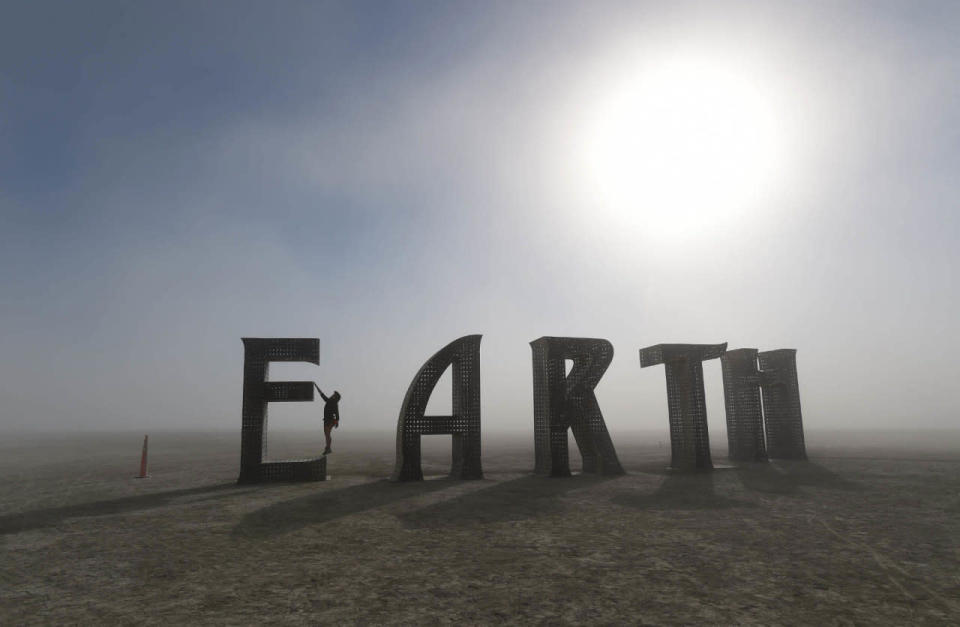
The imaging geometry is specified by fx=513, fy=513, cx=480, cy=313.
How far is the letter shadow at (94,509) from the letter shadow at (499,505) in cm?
601

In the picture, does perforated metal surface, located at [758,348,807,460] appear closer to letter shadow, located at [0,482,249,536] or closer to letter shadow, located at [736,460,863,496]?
letter shadow, located at [736,460,863,496]

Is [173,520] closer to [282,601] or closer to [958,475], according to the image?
[282,601]

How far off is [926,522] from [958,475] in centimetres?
971

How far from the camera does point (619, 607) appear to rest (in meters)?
5.30

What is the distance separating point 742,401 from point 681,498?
12077 millimetres

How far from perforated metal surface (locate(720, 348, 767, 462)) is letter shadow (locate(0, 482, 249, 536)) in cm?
1941

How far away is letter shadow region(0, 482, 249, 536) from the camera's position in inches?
373

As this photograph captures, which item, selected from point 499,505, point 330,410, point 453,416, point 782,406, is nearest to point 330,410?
point 330,410

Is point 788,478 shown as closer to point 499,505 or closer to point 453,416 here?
point 499,505

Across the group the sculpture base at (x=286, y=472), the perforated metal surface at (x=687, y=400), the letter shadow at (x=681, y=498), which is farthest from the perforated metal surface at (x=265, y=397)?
the perforated metal surface at (x=687, y=400)

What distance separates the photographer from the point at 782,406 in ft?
75.3

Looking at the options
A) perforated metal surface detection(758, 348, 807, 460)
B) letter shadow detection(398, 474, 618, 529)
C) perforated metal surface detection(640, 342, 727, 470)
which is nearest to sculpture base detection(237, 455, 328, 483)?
letter shadow detection(398, 474, 618, 529)

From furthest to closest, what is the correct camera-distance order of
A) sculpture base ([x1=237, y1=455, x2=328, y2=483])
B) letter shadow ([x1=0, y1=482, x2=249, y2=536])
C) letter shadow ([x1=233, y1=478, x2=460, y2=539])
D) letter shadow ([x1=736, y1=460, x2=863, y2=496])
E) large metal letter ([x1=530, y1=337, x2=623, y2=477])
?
large metal letter ([x1=530, y1=337, x2=623, y2=477])
sculpture base ([x1=237, y1=455, x2=328, y2=483])
letter shadow ([x1=736, y1=460, x2=863, y2=496])
letter shadow ([x1=0, y1=482, x2=249, y2=536])
letter shadow ([x1=233, y1=478, x2=460, y2=539])

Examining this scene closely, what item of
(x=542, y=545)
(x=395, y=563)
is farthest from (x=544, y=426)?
(x=395, y=563)
